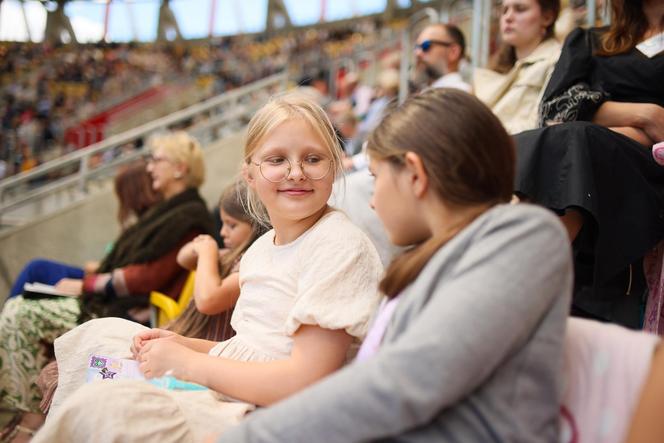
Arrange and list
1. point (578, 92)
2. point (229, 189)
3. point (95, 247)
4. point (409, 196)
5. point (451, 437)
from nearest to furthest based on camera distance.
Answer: point (451, 437) < point (409, 196) < point (578, 92) < point (229, 189) < point (95, 247)

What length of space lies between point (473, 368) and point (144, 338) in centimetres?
85

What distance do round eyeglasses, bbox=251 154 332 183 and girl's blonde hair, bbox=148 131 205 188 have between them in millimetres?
1949

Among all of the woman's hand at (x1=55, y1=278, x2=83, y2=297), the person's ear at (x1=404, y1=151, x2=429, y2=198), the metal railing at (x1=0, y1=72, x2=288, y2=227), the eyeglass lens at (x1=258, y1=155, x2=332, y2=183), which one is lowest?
the woman's hand at (x1=55, y1=278, x2=83, y2=297)

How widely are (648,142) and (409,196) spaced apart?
48.0 inches

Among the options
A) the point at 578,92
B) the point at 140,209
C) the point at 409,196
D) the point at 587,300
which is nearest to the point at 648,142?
the point at 578,92

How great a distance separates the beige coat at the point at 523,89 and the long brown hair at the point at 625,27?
10.7 inches

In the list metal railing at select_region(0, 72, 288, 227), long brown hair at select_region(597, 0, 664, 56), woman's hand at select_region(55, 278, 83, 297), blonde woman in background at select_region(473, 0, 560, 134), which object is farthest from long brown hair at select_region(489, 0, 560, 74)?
metal railing at select_region(0, 72, 288, 227)

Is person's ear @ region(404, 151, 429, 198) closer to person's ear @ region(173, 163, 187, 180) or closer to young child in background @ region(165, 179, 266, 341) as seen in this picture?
young child in background @ region(165, 179, 266, 341)

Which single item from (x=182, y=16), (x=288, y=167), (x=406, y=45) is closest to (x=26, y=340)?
(x=288, y=167)

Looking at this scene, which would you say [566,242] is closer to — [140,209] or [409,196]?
[409,196]

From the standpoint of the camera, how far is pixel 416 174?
1.04 m

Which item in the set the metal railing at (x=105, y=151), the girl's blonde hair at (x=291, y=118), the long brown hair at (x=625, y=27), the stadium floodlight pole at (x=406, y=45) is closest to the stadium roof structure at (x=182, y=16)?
the metal railing at (x=105, y=151)

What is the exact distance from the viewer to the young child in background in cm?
196

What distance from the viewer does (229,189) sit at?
7.88 feet
